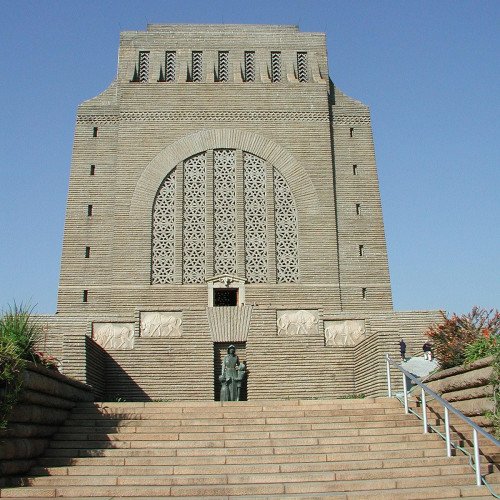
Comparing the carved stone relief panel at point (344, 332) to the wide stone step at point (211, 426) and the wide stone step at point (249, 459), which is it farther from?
the wide stone step at point (249, 459)

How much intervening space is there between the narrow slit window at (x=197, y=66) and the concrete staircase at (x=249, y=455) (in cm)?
1466

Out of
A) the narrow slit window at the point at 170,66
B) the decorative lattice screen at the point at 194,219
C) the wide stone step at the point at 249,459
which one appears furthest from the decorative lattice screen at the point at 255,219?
the wide stone step at the point at 249,459

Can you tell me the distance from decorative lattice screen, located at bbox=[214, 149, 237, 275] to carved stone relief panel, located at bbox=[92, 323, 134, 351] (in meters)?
4.09

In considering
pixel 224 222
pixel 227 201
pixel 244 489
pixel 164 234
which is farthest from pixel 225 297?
pixel 244 489

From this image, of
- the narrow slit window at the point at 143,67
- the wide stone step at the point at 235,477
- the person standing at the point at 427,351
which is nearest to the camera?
the wide stone step at the point at 235,477

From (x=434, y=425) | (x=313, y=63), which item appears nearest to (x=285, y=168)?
(x=313, y=63)

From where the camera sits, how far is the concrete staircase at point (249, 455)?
7.91m

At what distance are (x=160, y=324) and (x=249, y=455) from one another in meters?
9.28

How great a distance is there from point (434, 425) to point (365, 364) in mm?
6118

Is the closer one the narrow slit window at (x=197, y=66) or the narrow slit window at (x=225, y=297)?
the narrow slit window at (x=225, y=297)

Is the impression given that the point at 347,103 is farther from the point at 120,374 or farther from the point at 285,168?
the point at 120,374

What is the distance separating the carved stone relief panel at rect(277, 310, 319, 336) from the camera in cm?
1817

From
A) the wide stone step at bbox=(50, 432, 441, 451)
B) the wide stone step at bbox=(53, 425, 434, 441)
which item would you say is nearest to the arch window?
the wide stone step at bbox=(53, 425, 434, 441)

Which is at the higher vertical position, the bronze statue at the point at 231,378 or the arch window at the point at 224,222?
the arch window at the point at 224,222
